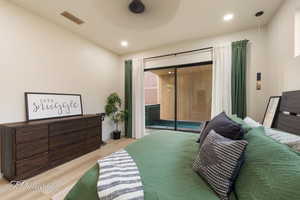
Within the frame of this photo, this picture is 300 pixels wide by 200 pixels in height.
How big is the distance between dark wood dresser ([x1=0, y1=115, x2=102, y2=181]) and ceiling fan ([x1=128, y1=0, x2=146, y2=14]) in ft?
7.09

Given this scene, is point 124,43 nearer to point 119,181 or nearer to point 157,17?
point 157,17

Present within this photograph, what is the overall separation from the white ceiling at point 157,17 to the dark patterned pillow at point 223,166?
4.20 feet

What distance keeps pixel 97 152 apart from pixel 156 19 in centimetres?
287

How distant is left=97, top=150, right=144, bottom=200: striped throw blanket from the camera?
74 centimetres

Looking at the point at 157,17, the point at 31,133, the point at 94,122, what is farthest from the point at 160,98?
the point at 31,133

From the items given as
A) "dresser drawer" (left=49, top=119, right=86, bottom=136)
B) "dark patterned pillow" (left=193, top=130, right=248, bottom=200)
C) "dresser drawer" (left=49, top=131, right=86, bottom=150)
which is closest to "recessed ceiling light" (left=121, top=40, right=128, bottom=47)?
"dresser drawer" (left=49, top=119, right=86, bottom=136)

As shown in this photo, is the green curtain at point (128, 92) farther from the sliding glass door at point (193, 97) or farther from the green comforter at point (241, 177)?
the green comforter at point (241, 177)

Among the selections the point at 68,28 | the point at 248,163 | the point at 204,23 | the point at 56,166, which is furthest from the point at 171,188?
the point at 68,28

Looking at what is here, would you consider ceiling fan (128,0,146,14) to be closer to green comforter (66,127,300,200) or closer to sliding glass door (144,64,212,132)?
green comforter (66,127,300,200)

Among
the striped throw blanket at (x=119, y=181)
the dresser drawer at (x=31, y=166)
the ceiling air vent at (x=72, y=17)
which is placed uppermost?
the ceiling air vent at (x=72, y=17)

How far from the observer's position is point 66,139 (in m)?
2.46

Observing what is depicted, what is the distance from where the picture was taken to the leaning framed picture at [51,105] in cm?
228

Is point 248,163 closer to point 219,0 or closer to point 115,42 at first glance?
point 219,0

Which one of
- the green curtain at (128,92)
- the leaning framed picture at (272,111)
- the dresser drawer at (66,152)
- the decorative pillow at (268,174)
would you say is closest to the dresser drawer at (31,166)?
the dresser drawer at (66,152)
